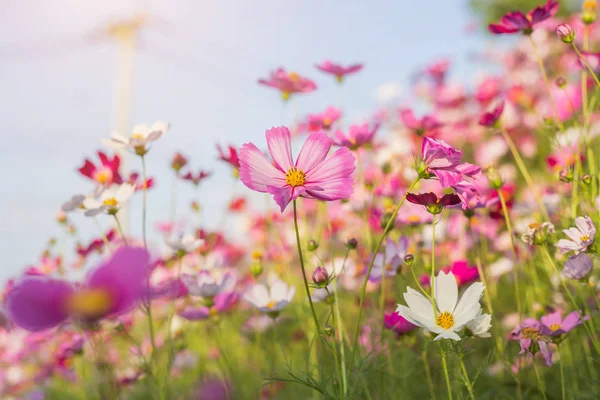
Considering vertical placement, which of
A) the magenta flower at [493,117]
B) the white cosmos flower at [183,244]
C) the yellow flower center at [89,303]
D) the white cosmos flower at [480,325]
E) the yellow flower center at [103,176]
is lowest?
the white cosmos flower at [480,325]

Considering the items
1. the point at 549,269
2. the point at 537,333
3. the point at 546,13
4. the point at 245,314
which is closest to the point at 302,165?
the point at 537,333

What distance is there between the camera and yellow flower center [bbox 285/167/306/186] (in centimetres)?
68

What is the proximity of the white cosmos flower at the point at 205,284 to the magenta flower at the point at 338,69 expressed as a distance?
0.53m

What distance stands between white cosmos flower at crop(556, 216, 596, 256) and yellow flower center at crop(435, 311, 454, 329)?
0.20 meters

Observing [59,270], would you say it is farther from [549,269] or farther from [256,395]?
[549,269]

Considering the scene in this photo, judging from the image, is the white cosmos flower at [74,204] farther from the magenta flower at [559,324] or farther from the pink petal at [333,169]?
the magenta flower at [559,324]

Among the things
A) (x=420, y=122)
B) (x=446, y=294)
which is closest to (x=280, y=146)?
(x=446, y=294)

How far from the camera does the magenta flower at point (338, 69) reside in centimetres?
121

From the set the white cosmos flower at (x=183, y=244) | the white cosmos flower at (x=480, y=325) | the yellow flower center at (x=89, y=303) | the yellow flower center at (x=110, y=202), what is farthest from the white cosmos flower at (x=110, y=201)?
the white cosmos flower at (x=480, y=325)

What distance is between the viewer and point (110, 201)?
38.1 inches

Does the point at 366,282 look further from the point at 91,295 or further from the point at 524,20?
the point at 524,20

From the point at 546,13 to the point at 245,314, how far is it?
1919 millimetres

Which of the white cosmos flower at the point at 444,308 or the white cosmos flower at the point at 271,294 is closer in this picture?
the white cosmos flower at the point at 444,308

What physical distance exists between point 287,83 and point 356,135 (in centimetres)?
22
